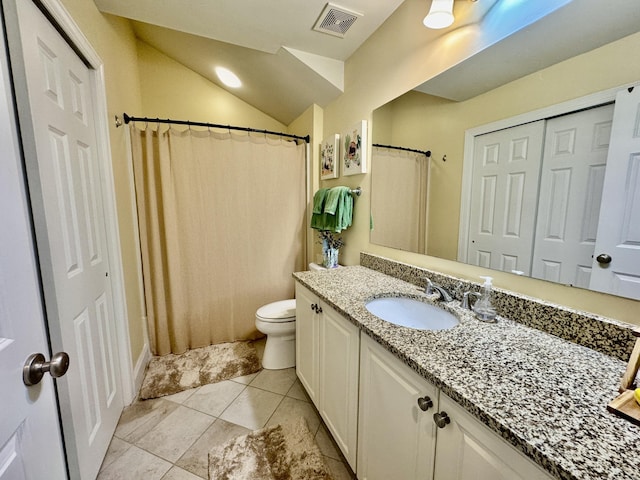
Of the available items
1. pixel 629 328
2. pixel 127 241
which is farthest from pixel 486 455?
pixel 127 241

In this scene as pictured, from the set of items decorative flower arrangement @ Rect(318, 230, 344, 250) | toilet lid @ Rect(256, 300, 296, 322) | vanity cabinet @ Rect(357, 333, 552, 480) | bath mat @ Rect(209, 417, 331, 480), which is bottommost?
bath mat @ Rect(209, 417, 331, 480)

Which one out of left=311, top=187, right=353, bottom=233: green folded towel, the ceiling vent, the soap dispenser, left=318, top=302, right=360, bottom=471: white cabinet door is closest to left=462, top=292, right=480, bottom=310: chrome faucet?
the soap dispenser

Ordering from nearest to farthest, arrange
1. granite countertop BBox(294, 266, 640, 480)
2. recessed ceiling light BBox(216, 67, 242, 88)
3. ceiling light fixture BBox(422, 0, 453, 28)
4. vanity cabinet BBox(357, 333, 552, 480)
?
granite countertop BBox(294, 266, 640, 480) < vanity cabinet BBox(357, 333, 552, 480) < ceiling light fixture BBox(422, 0, 453, 28) < recessed ceiling light BBox(216, 67, 242, 88)

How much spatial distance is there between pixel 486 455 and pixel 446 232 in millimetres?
905

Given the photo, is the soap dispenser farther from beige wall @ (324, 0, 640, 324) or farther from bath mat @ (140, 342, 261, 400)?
bath mat @ (140, 342, 261, 400)

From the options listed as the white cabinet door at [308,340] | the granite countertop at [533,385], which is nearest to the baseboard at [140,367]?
the white cabinet door at [308,340]

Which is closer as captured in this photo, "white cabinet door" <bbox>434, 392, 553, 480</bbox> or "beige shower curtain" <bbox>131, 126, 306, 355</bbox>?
"white cabinet door" <bbox>434, 392, 553, 480</bbox>

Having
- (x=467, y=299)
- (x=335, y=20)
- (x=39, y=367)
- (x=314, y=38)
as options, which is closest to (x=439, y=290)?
(x=467, y=299)

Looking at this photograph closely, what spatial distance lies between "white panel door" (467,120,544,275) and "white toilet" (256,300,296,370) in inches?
50.9

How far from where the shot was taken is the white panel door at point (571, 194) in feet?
2.53

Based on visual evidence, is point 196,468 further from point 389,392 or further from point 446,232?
point 446,232

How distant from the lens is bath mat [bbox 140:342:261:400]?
1779 millimetres

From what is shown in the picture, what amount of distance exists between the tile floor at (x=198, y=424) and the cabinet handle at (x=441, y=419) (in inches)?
32.7

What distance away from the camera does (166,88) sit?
268cm
